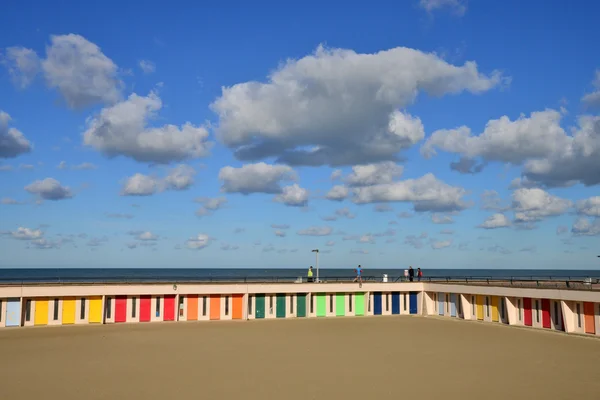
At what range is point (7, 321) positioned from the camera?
3500 centimetres

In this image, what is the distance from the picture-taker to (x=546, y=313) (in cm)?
3494

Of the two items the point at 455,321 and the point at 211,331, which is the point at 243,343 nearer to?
the point at 211,331

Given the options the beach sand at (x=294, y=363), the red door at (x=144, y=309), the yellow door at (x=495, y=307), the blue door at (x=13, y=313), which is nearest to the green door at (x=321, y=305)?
the beach sand at (x=294, y=363)

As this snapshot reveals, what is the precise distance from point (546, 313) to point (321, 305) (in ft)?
51.4

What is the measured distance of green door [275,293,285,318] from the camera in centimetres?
4162

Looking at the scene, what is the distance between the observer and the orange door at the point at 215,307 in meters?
39.9

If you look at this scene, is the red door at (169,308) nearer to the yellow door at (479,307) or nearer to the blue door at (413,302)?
the blue door at (413,302)

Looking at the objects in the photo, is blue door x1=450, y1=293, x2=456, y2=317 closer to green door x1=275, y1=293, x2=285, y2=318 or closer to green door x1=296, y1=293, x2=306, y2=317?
green door x1=296, y1=293, x2=306, y2=317

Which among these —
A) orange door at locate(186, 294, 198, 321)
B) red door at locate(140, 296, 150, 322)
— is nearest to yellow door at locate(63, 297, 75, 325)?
red door at locate(140, 296, 150, 322)

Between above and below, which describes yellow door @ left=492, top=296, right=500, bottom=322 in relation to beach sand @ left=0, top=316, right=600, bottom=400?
above

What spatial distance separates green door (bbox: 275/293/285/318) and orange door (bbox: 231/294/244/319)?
2599mm

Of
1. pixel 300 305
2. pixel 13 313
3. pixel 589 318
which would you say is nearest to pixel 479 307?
pixel 589 318

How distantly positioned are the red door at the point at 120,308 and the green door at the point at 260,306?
8.98 metres

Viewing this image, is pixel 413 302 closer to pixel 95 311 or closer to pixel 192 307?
pixel 192 307
